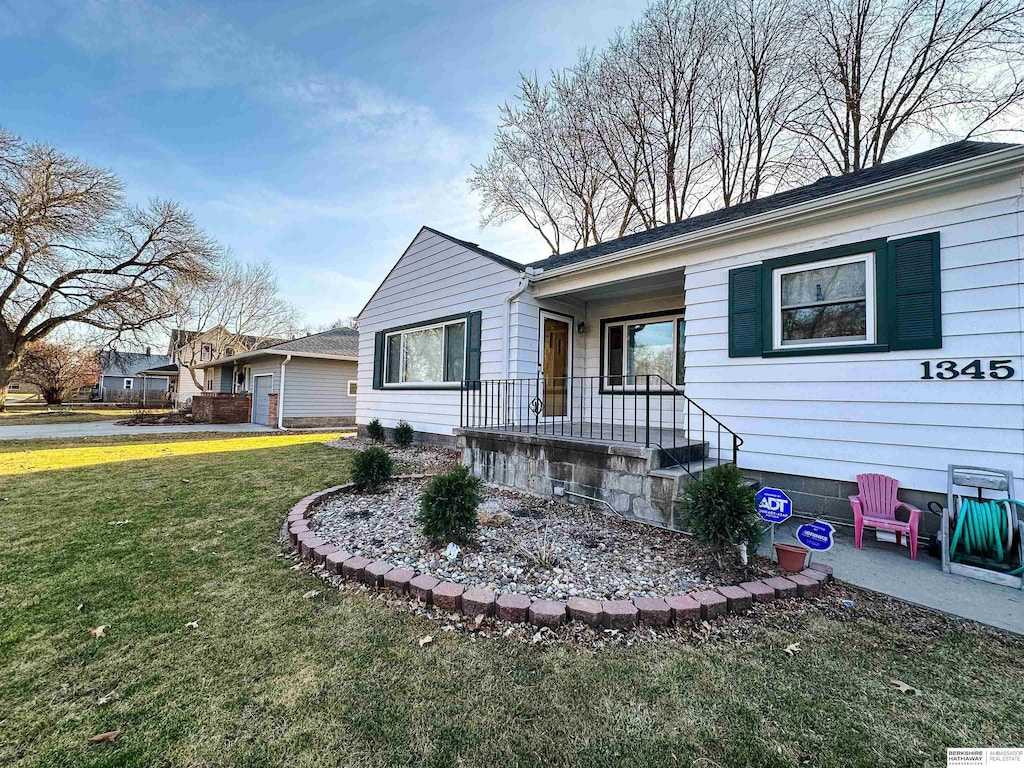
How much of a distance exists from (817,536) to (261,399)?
1755 centimetres

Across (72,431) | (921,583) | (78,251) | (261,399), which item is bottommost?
(72,431)

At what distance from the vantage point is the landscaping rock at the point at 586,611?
90.8 inches

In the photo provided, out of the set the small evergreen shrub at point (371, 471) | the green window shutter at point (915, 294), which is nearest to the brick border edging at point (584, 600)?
the small evergreen shrub at point (371, 471)

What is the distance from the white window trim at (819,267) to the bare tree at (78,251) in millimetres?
19821

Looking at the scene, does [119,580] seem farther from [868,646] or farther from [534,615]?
[868,646]

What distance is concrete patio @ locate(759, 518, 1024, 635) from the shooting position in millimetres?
2486

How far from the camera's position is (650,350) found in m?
6.53

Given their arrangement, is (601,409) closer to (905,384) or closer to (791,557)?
(791,557)

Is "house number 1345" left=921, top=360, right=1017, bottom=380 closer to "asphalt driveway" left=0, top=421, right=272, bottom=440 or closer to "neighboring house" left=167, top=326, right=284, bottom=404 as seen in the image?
"asphalt driveway" left=0, top=421, right=272, bottom=440

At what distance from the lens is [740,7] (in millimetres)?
11062

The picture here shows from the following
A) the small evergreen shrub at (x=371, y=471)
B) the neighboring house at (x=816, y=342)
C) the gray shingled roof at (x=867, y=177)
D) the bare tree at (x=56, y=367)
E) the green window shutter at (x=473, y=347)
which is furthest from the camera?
the bare tree at (x=56, y=367)

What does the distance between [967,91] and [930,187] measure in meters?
10.2

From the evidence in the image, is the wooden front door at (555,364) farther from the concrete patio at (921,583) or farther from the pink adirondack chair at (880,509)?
the pink adirondack chair at (880,509)

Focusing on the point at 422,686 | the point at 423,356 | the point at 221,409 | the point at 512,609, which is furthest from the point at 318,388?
the point at 422,686
